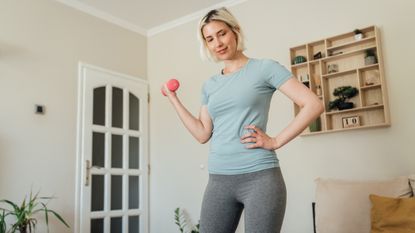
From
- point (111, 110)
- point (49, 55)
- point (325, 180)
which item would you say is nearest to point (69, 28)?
point (49, 55)

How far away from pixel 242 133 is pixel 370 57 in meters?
2.01

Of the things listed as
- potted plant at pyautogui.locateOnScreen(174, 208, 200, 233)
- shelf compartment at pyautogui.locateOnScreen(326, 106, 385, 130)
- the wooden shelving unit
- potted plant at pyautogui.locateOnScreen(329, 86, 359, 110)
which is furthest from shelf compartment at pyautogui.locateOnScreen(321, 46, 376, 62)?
potted plant at pyautogui.locateOnScreen(174, 208, 200, 233)

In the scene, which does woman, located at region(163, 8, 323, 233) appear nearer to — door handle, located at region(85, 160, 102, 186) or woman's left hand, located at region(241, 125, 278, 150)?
woman's left hand, located at region(241, 125, 278, 150)

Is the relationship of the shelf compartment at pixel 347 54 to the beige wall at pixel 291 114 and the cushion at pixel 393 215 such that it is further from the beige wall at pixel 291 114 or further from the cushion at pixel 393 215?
the cushion at pixel 393 215

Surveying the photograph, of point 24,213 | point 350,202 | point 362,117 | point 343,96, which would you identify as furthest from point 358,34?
point 24,213

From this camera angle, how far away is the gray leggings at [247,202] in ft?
3.73

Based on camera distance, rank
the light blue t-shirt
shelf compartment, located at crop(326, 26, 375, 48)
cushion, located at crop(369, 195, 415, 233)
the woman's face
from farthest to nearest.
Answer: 1. shelf compartment, located at crop(326, 26, 375, 48)
2. cushion, located at crop(369, 195, 415, 233)
3. the woman's face
4. the light blue t-shirt

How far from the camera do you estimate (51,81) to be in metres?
3.49

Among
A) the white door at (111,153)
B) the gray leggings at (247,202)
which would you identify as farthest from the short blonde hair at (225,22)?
the white door at (111,153)

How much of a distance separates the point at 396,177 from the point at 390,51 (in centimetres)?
90

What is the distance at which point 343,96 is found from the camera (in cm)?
299

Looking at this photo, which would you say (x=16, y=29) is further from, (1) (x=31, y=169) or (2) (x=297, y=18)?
(2) (x=297, y=18)

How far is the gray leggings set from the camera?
1138 millimetres

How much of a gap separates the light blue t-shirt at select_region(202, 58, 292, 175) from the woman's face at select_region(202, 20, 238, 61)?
93mm
